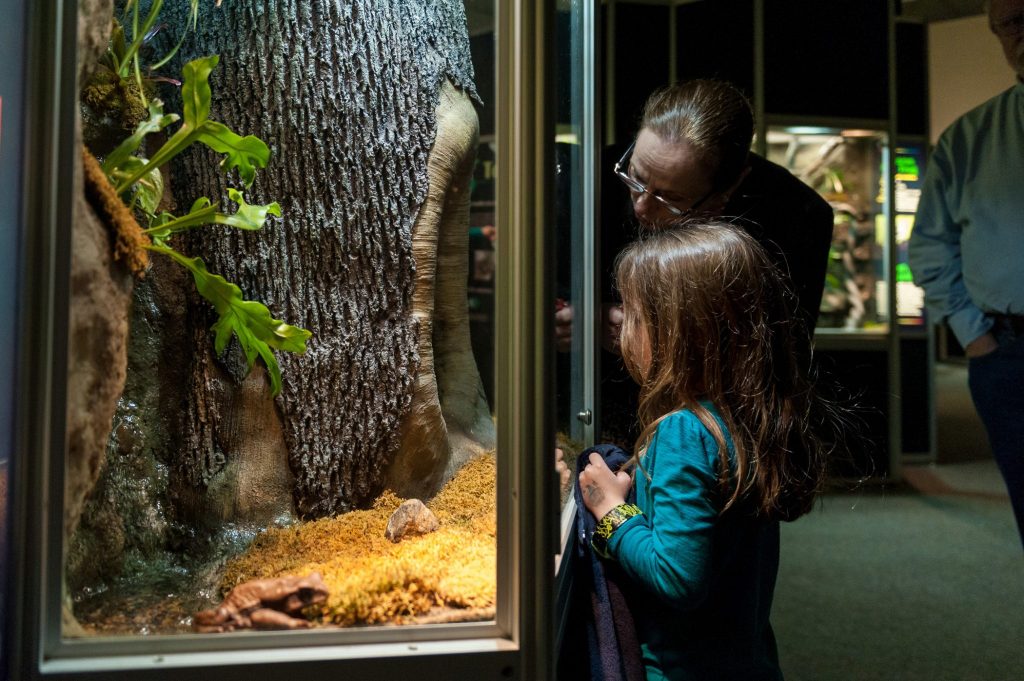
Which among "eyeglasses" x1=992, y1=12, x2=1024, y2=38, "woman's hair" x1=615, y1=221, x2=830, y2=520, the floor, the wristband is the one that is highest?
"eyeglasses" x1=992, y1=12, x2=1024, y2=38

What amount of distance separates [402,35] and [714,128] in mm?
733

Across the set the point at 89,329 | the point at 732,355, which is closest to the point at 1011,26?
the point at 732,355

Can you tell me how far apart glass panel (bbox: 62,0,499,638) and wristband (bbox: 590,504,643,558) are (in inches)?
11.9

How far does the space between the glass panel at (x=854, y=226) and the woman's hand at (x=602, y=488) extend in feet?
9.05

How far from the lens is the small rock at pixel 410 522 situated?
151 cm

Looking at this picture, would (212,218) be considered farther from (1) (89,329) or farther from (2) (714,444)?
(2) (714,444)

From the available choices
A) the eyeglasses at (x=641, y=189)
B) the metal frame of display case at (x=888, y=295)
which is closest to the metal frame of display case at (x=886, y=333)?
the metal frame of display case at (x=888, y=295)

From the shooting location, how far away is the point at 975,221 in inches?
79.7

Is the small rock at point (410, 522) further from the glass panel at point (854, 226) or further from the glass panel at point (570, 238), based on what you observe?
the glass panel at point (854, 226)

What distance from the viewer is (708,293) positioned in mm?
1244

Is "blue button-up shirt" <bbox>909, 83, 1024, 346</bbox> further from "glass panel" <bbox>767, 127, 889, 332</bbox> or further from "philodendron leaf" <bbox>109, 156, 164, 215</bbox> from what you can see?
"philodendron leaf" <bbox>109, 156, 164, 215</bbox>

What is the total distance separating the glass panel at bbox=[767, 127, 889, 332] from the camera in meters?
3.70

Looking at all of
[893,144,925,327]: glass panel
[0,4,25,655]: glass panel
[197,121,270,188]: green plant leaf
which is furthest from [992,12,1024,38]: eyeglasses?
[0,4,25,655]: glass panel

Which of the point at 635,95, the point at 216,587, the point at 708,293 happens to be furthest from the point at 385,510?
the point at 635,95
